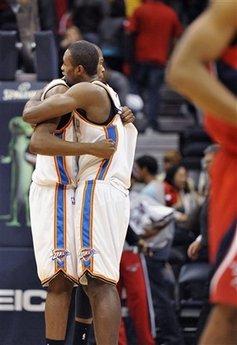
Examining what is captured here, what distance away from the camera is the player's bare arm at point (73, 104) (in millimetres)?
7148

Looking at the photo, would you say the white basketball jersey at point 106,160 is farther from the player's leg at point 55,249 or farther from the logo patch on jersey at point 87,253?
the logo patch on jersey at point 87,253

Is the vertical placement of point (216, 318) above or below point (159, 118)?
above

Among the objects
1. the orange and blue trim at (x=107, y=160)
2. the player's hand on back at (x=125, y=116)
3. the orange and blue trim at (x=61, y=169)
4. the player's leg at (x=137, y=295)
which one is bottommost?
the player's leg at (x=137, y=295)

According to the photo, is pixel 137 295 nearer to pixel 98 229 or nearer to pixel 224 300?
pixel 98 229

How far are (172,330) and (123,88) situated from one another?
3595 millimetres

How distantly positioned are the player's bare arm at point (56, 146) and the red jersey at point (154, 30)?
28.7 feet

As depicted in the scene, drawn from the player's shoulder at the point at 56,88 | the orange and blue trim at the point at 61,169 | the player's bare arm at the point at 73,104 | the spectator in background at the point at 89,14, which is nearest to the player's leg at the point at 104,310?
the orange and blue trim at the point at 61,169

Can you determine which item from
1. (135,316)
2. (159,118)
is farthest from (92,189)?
(159,118)

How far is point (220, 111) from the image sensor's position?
4766mm

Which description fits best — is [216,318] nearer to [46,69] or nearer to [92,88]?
[92,88]

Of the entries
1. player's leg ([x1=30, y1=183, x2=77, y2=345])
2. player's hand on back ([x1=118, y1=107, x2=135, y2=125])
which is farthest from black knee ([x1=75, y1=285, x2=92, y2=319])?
player's hand on back ([x1=118, y1=107, x2=135, y2=125])

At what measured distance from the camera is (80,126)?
24.3 ft

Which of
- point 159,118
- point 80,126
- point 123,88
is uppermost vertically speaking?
point 80,126

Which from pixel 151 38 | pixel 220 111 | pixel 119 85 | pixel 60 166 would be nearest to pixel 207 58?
pixel 220 111
